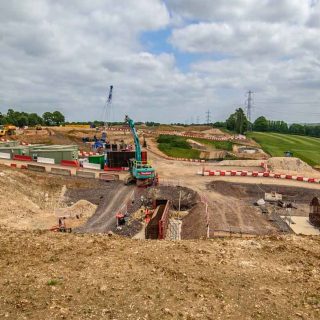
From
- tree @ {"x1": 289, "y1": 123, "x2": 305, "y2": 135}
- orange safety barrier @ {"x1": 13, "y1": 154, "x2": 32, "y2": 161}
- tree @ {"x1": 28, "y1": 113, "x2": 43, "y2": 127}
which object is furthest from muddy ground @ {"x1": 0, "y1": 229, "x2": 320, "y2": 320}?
tree @ {"x1": 289, "y1": 123, "x2": 305, "y2": 135}

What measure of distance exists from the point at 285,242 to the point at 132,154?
37.7 metres

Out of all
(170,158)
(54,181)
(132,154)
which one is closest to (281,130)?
(170,158)

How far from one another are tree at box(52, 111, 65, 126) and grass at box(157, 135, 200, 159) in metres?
75.5

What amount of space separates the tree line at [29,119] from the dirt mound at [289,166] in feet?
325

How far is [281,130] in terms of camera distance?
19125cm

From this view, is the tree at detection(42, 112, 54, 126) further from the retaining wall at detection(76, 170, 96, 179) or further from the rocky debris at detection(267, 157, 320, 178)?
the rocky debris at detection(267, 157, 320, 178)

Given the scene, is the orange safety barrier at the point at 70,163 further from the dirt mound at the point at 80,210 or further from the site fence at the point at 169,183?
the dirt mound at the point at 80,210

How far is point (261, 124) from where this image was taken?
185000 mm

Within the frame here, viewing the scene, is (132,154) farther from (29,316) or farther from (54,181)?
(29,316)

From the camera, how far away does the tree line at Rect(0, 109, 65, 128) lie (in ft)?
429

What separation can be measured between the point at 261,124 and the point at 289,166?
132m

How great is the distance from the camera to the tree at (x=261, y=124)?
18489 cm

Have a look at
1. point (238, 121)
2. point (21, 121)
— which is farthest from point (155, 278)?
point (21, 121)

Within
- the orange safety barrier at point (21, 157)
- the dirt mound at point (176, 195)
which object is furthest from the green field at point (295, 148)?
the orange safety barrier at point (21, 157)
